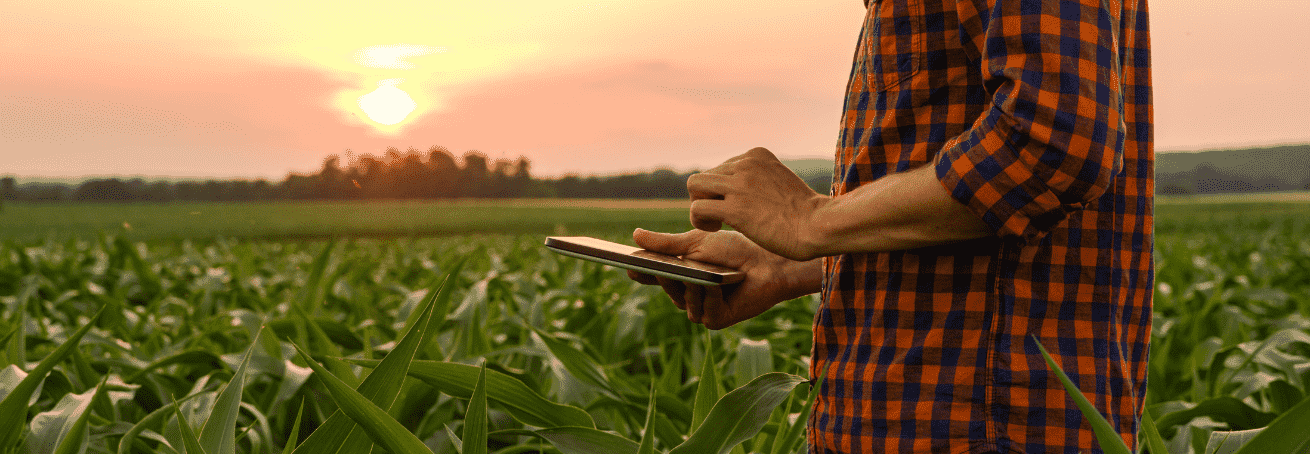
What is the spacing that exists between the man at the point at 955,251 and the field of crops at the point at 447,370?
12 centimetres

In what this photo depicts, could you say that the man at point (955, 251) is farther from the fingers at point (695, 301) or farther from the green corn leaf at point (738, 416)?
the fingers at point (695, 301)

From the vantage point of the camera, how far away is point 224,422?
2.98 feet

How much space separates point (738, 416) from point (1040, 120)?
42 cm

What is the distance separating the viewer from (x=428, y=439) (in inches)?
56.5

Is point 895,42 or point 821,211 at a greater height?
point 895,42

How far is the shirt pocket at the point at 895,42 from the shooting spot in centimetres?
80

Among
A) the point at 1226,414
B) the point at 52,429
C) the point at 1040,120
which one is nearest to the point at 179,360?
the point at 52,429

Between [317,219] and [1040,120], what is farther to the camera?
[317,219]

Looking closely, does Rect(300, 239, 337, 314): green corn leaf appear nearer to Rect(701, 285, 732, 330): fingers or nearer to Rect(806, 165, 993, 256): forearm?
Rect(701, 285, 732, 330): fingers

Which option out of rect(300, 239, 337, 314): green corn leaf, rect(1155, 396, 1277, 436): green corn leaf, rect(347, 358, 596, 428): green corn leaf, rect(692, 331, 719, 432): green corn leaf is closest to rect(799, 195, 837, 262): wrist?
rect(692, 331, 719, 432): green corn leaf

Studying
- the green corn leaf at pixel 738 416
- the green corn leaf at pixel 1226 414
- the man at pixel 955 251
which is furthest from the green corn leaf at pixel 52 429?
the green corn leaf at pixel 1226 414

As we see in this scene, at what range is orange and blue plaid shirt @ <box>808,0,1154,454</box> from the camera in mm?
763

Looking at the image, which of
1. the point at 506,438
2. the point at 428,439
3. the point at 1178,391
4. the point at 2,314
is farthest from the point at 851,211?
the point at 2,314

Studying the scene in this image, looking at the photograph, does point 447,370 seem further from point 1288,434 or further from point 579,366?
point 1288,434
